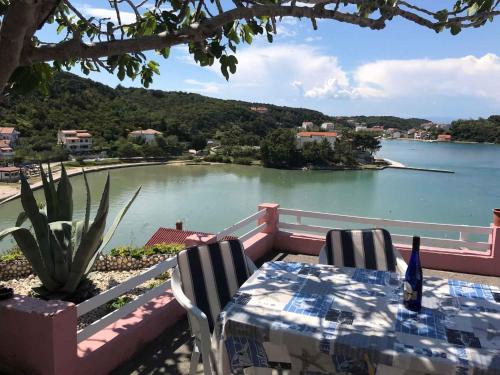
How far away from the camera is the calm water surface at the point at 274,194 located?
35375 millimetres

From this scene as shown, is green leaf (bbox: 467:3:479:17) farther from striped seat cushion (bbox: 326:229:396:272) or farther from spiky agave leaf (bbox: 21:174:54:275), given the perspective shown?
spiky agave leaf (bbox: 21:174:54:275)

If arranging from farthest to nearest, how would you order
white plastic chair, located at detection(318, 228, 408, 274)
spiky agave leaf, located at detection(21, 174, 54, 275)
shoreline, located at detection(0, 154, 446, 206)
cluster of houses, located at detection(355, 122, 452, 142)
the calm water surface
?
cluster of houses, located at detection(355, 122, 452, 142), shoreline, located at detection(0, 154, 446, 206), the calm water surface, spiky agave leaf, located at detection(21, 174, 54, 275), white plastic chair, located at detection(318, 228, 408, 274)

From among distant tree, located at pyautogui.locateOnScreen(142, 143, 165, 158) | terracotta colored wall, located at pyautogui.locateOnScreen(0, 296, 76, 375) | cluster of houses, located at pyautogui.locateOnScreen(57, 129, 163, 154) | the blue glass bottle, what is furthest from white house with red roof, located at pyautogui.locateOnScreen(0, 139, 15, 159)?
the blue glass bottle

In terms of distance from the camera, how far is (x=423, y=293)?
2100mm

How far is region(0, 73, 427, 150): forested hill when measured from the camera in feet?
212

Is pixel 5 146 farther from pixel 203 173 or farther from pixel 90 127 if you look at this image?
pixel 203 173

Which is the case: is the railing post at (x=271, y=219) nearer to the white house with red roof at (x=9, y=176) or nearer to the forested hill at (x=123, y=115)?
the white house with red roof at (x=9, y=176)

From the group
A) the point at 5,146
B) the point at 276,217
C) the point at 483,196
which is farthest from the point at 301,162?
the point at 276,217

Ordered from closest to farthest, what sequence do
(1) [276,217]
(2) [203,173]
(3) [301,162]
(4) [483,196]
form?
(1) [276,217]
(4) [483,196]
(2) [203,173]
(3) [301,162]

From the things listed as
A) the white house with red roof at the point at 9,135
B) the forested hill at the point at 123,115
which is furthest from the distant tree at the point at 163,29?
the white house with red roof at the point at 9,135

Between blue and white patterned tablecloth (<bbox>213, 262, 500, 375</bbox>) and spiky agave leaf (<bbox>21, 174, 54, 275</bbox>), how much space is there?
77.0 inches

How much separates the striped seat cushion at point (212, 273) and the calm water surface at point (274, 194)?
23.6 m

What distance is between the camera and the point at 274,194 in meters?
45.5

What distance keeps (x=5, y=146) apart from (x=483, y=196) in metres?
55.7
